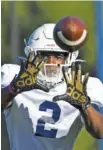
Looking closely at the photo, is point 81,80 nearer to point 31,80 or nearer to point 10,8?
point 31,80

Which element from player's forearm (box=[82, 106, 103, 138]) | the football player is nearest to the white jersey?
the football player

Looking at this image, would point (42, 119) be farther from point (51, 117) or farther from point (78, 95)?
point (78, 95)

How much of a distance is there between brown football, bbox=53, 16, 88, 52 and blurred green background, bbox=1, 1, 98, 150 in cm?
38

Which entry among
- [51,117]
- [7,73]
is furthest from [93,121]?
[7,73]

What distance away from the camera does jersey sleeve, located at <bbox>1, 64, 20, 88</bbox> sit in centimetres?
167

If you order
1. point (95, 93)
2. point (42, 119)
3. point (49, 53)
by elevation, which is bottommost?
point (42, 119)

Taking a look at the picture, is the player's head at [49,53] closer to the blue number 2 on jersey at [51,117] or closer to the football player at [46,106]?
the football player at [46,106]

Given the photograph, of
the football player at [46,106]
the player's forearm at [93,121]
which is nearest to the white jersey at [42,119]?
the football player at [46,106]

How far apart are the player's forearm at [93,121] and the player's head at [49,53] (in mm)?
183

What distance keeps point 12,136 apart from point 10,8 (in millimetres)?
518

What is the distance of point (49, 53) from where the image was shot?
167 cm

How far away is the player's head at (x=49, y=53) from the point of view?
162 centimetres

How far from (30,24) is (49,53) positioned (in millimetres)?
440

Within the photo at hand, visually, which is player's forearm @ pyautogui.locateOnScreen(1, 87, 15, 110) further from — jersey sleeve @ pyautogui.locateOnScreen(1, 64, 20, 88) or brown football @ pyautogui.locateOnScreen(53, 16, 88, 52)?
brown football @ pyautogui.locateOnScreen(53, 16, 88, 52)
